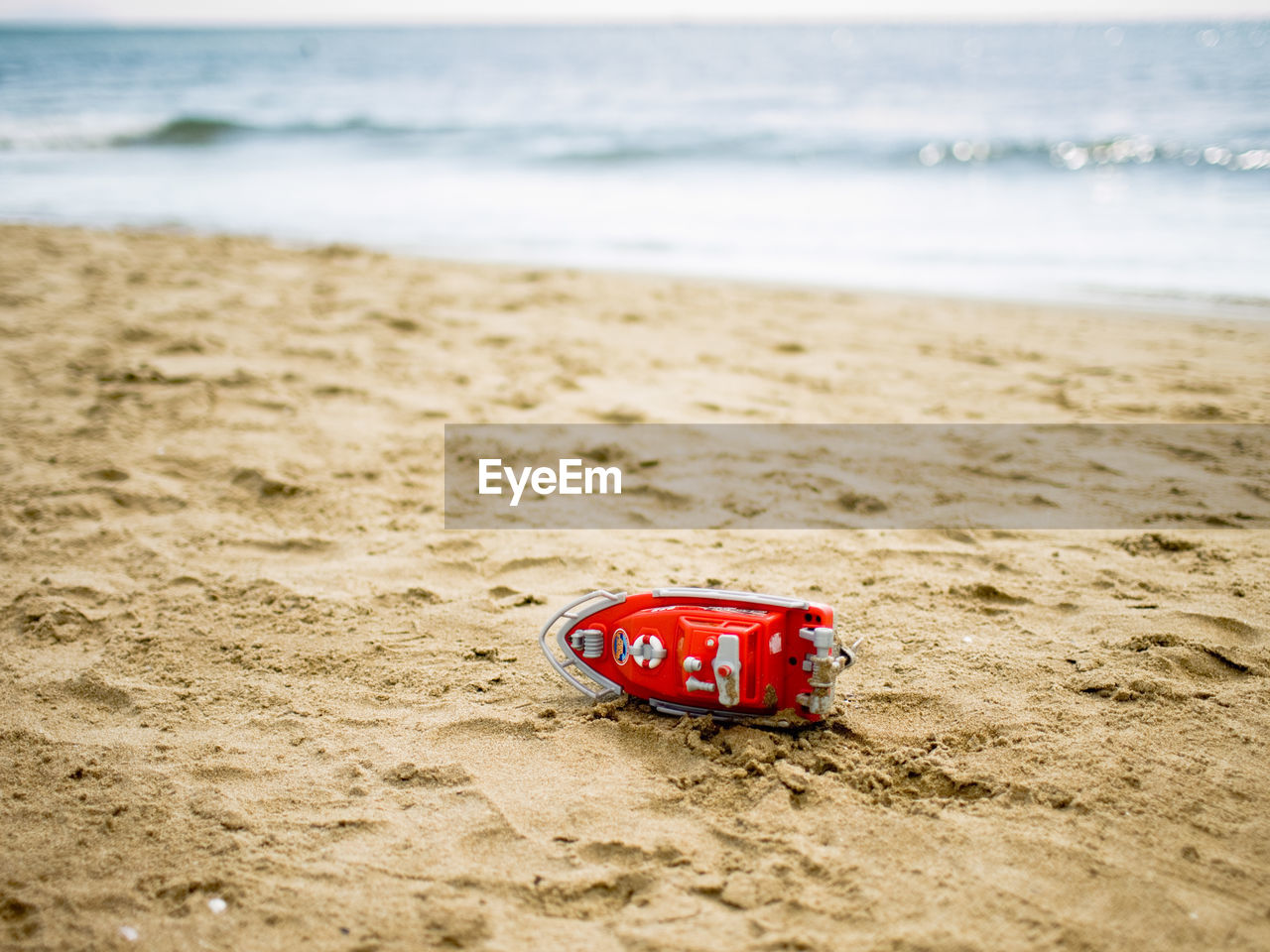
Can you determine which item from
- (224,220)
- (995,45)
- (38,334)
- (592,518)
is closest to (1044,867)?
(592,518)

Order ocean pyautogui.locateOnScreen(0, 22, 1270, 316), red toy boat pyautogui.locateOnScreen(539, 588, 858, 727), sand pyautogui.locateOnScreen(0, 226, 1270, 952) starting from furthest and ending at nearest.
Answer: ocean pyautogui.locateOnScreen(0, 22, 1270, 316) → red toy boat pyautogui.locateOnScreen(539, 588, 858, 727) → sand pyautogui.locateOnScreen(0, 226, 1270, 952)

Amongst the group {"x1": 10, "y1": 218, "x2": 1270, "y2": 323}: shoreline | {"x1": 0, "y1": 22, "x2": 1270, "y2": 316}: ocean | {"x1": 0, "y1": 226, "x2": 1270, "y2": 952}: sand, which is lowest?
→ {"x1": 0, "y1": 226, "x2": 1270, "y2": 952}: sand

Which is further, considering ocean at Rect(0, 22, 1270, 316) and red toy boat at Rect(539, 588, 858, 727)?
ocean at Rect(0, 22, 1270, 316)

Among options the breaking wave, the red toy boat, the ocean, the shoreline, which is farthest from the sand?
the breaking wave

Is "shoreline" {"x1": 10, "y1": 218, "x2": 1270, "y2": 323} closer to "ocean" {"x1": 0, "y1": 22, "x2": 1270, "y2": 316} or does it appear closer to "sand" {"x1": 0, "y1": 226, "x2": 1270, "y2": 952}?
"ocean" {"x1": 0, "y1": 22, "x2": 1270, "y2": 316}

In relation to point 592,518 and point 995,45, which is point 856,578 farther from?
point 995,45

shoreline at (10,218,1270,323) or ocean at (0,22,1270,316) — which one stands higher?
ocean at (0,22,1270,316)
